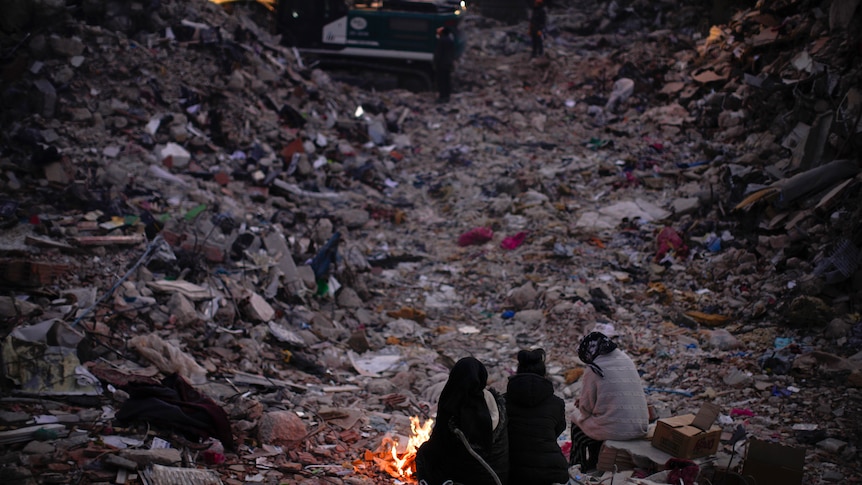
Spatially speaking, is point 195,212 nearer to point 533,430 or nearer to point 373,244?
point 373,244

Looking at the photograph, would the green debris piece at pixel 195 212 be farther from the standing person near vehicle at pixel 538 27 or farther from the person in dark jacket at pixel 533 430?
the standing person near vehicle at pixel 538 27

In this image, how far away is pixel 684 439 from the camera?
4.01 m

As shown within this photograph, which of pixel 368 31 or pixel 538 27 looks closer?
pixel 368 31

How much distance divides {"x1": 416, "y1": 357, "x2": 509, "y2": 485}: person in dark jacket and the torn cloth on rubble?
5.55 feet

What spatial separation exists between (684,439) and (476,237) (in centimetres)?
551

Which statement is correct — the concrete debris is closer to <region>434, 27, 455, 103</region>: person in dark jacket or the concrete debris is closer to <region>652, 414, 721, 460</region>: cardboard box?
<region>652, 414, 721, 460</region>: cardboard box

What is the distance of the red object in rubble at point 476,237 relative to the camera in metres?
9.28

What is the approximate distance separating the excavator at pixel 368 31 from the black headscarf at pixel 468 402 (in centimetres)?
1187

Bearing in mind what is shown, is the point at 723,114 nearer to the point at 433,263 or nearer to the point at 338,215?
the point at 433,263

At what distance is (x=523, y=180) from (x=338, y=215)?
3016 millimetres

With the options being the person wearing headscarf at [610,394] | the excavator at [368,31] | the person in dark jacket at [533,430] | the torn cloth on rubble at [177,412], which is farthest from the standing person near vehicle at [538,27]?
the person in dark jacket at [533,430]

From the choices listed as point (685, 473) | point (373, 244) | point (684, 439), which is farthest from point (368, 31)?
point (685, 473)

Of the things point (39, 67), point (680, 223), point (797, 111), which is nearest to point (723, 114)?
point (797, 111)

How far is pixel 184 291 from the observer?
6098 millimetres
